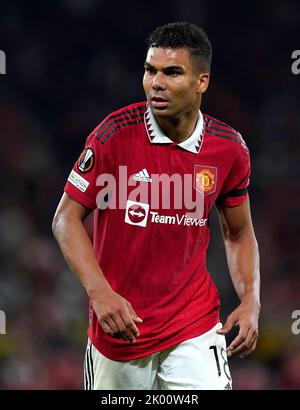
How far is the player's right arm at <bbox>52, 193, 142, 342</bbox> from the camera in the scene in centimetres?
320

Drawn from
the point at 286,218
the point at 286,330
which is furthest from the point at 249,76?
the point at 286,330

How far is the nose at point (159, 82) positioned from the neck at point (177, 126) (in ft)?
0.66

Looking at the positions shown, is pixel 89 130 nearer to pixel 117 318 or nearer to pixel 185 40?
pixel 185 40

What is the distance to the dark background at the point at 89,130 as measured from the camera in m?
7.40

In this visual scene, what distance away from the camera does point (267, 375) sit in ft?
24.0

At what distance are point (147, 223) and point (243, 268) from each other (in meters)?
0.57

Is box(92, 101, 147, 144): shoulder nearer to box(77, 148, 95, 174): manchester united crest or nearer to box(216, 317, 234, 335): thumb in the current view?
box(77, 148, 95, 174): manchester united crest

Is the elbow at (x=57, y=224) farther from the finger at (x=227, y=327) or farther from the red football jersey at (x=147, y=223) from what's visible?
the finger at (x=227, y=327)

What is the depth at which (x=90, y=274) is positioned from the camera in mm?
3318

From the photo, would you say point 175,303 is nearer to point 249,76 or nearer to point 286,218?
point 286,218

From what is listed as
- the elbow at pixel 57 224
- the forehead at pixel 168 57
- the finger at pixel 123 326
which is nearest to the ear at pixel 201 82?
the forehead at pixel 168 57

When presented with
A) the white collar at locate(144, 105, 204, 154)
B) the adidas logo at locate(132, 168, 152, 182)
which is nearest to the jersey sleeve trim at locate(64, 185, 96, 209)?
the adidas logo at locate(132, 168, 152, 182)

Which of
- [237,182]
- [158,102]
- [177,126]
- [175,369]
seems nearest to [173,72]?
[158,102]
